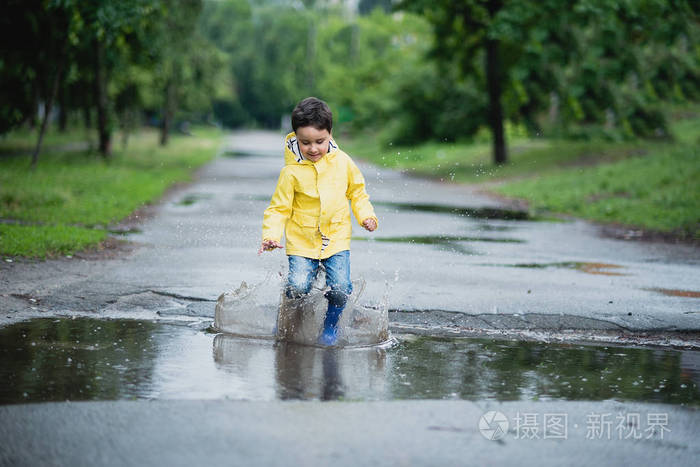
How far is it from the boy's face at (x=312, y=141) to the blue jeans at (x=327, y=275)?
687 millimetres

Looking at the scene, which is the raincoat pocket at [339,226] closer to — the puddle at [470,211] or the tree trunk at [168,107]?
the puddle at [470,211]

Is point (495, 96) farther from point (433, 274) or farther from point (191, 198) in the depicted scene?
point (433, 274)

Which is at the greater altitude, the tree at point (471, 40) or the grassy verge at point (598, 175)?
the tree at point (471, 40)

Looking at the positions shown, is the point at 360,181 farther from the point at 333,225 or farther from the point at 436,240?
the point at 436,240

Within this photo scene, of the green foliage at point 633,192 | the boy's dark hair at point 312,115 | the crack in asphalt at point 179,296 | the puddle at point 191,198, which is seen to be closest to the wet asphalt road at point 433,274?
the crack in asphalt at point 179,296

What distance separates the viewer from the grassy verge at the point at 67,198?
32.5 ft

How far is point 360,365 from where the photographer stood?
5.50 m

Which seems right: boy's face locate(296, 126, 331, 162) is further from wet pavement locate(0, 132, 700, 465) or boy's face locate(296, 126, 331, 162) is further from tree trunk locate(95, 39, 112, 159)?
tree trunk locate(95, 39, 112, 159)

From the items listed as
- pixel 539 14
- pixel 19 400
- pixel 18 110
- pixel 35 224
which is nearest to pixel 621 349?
pixel 19 400

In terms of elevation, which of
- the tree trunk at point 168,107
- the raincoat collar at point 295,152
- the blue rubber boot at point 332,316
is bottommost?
the blue rubber boot at point 332,316

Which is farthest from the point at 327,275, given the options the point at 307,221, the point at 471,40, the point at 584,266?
the point at 471,40

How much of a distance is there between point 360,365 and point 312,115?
1610 millimetres

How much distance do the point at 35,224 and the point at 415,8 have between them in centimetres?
1938

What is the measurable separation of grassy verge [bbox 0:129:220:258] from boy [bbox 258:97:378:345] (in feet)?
13.5
